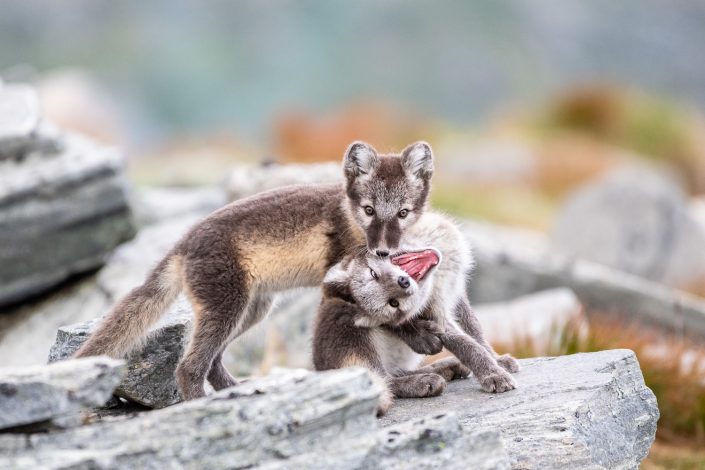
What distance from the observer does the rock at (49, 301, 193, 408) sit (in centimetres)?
582

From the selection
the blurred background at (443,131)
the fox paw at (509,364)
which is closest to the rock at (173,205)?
the blurred background at (443,131)

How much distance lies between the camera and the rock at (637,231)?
568 inches

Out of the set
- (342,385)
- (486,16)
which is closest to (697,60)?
(486,16)

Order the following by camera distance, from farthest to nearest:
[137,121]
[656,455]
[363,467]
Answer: [137,121], [656,455], [363,467]

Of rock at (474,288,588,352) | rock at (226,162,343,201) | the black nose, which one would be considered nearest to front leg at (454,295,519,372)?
the black nose

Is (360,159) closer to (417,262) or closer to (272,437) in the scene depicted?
(417,262)

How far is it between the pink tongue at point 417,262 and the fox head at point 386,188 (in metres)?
0.25

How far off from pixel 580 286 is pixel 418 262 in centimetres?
688

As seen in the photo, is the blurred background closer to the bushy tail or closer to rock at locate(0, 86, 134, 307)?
rock at locate(0, 86, 134, 307)

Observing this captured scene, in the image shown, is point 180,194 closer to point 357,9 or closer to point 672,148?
point 672,148

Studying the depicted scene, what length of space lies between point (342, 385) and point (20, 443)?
4.67ft

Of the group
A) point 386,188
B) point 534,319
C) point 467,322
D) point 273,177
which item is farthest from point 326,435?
point 534,319

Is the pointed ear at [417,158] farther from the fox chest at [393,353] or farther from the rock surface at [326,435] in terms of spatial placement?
the rock surface at [326,435]

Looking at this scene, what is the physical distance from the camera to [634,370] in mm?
5914
